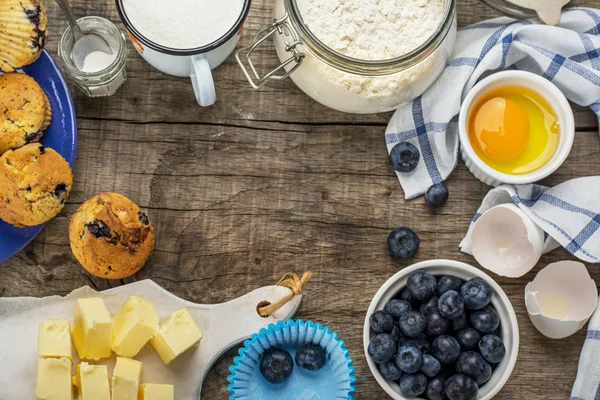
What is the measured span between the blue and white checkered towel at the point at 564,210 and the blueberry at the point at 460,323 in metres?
0.18

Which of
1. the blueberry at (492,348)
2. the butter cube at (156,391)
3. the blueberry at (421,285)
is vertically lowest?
the butter cube at (156,391)

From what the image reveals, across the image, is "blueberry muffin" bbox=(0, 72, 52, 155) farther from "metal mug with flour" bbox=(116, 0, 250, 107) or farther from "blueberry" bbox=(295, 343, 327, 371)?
"blueberry" bbox=(295, 343, 327, 371)

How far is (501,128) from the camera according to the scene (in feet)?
5.94

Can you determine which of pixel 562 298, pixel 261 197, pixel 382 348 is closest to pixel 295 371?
pixel 382 348

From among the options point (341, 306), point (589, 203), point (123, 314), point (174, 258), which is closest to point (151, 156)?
point (174, 258)

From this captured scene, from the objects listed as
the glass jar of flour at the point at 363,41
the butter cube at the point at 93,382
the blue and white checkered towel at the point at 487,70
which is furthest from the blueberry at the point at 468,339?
the butter cube at the point at 93,382

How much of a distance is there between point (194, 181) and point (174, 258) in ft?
0.61

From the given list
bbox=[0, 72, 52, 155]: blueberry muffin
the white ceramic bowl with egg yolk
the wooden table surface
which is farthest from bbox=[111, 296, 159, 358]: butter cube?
the white ceramic bowl with egg yolk

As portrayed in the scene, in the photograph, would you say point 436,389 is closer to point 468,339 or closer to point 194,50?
point 468,339

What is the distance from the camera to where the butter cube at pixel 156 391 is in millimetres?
1724

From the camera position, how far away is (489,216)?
1841 mm

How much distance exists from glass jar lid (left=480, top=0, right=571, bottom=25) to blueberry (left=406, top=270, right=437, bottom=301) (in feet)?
2.16

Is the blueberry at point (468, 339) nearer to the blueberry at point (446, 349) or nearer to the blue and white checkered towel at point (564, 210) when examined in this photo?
the blueberry at point (446, 349)

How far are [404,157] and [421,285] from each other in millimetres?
305
